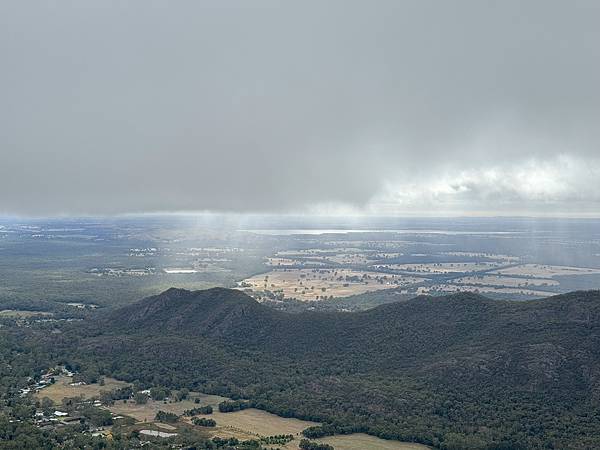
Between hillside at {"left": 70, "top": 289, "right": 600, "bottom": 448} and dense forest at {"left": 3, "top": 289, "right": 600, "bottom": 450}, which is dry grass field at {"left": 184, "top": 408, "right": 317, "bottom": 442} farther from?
hillside at {"left": 70, "top": 289, "right": 600, "bottom": 448}

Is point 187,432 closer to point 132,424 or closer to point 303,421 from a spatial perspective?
point 132,424

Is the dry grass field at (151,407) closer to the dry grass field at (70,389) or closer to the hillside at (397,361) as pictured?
the hillside at (397,361)

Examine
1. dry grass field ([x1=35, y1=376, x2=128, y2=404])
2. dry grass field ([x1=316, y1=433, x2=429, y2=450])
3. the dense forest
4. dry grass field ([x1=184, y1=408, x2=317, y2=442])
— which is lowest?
dry grass field ([x1=316, y1=433, x2=429, y2=450])

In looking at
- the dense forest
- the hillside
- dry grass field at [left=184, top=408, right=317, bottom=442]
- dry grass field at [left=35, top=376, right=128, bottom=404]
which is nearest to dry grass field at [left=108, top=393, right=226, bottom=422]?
the dense forest

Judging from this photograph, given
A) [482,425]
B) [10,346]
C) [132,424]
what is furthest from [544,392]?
[10,346]

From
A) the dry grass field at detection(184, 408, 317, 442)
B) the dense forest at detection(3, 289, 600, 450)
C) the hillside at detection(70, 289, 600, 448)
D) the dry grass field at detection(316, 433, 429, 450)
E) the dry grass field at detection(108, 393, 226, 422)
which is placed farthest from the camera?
the dry grass field at detection(108, 393, 226, 422)
